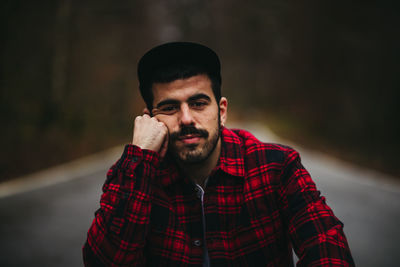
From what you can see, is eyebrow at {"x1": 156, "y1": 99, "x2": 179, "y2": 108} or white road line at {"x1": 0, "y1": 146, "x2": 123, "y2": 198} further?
white road line at {"x1": 0, "y1": 146, "x2": 123, "y2": 198}

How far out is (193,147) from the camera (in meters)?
1.74

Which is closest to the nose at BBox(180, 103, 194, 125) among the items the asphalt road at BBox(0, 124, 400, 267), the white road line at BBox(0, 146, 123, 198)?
the asphalt road at BBox(0, 124, 400, 267)

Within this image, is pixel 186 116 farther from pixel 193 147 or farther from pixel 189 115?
pixel 193 147

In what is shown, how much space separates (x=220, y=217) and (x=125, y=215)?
21.0 inches

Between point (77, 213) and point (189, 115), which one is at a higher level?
point (77, 213)

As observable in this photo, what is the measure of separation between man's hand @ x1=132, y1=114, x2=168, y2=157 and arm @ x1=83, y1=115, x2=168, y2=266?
40 millimetres

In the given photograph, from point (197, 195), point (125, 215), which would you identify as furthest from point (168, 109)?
point (125, 215)

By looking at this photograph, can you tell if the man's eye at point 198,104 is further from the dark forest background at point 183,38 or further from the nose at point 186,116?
the dark forest background at point 183,38

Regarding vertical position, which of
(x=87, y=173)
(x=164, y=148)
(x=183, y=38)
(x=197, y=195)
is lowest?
(x=197, y=195)

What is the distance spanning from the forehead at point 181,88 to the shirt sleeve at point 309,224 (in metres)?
0.71

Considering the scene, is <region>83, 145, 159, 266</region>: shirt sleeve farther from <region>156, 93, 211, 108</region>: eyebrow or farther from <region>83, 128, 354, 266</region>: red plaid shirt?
<region>156, 93, 211, 108</region>: eyebrow

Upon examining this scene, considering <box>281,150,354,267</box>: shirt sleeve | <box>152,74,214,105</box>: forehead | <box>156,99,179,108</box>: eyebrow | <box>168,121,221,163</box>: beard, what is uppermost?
<box>152,74,214,105</box>: forehead

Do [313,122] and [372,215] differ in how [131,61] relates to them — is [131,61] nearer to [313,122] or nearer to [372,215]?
[313,122]

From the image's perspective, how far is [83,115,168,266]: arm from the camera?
1.50 m
